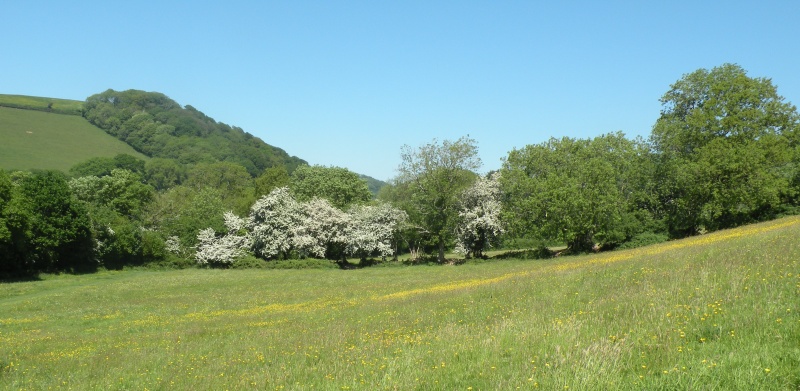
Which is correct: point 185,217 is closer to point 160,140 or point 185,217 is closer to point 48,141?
point 48,141

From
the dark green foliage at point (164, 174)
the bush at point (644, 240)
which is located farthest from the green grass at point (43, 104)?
the bush at point (644, 240)

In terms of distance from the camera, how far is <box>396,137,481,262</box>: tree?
6056cm

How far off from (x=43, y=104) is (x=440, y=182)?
17337 centimetres

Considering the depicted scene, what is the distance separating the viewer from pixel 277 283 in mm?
44625

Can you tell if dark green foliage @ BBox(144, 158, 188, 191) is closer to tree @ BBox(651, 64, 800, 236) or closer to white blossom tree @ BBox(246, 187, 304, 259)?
white blossom tree @ BBox(246, 187, 304, 259)

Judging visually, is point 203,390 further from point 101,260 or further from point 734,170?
point 101,260

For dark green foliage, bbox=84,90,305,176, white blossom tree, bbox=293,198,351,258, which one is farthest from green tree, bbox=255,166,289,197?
dark green foliage, bbox=84,90,305,176

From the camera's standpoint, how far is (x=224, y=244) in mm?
67500

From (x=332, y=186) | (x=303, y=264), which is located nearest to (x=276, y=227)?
(x=303, y=264)

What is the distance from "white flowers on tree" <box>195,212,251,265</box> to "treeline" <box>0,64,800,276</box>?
16 cm

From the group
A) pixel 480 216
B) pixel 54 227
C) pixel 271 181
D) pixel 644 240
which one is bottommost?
pixel 54 227

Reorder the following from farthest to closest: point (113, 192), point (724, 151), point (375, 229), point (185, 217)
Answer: point (113, 192)
point (185, 217)
point (375, 229)
point (724, 151)

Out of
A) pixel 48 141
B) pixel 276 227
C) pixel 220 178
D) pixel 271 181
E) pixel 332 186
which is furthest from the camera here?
pixel 48 141

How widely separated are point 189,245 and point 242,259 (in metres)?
9.49
